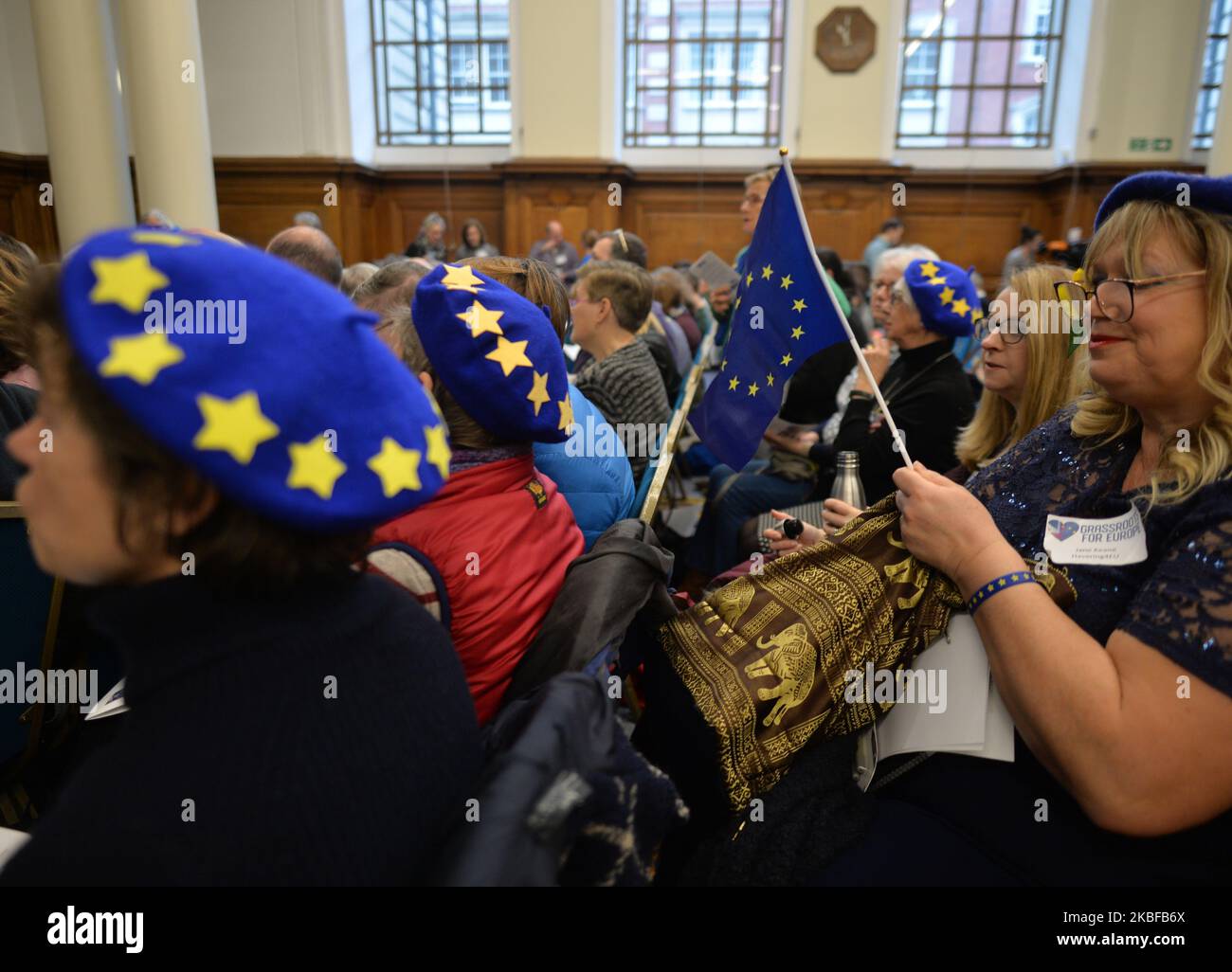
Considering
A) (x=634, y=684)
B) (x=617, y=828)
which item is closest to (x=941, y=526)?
(x=617, y=828)

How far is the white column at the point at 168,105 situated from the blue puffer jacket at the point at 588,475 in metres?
4.31

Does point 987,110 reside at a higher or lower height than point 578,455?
higher

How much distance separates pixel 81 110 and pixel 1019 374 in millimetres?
5558

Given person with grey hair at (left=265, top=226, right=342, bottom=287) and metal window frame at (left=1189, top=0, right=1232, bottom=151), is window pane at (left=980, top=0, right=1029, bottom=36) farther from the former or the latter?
person with grey hair at (left=265, top=226, right=342, bottom=287)

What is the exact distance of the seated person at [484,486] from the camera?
1221 millimetres

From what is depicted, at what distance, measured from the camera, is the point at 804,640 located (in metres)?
1.24

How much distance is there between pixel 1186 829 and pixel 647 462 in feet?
6.79

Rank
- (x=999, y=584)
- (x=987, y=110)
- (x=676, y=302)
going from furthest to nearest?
(x=987, y=110) → (x=676, y=302) → (x=999, y=584)

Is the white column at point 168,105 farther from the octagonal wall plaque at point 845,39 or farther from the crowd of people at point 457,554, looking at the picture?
the octagonal wall plaque at point 845,39

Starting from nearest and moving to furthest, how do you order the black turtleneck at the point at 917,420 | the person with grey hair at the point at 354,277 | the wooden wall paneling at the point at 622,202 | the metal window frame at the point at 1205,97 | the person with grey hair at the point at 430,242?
1. the black turtleneck at the point at 917,420
2. the person with grey hair at the point at 354,277
3. the person with grey hair at the point at 430,242
4. the metal window frame at the point at 1205,97
5. the wooden wall paneling at the point at 622,202

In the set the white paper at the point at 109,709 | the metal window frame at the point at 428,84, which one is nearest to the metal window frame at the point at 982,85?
the metal window frame at the point at 428,84

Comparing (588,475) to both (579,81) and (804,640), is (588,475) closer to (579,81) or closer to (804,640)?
(804,640)

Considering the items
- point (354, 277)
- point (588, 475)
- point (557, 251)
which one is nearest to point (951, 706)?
point (588, 475)

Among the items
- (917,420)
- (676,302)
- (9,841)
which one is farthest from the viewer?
(676,302)
